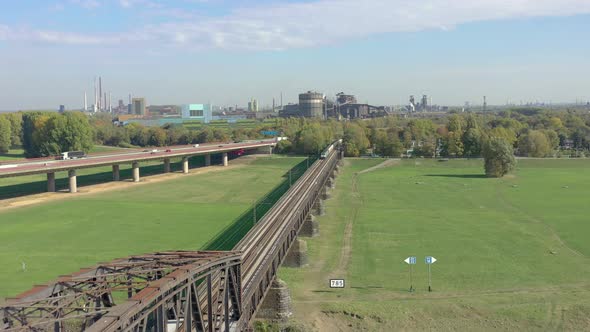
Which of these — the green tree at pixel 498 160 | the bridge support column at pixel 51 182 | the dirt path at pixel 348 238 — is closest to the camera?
the dirt path at pixel 348 238

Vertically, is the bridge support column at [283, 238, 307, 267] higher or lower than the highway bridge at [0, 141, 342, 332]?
lower

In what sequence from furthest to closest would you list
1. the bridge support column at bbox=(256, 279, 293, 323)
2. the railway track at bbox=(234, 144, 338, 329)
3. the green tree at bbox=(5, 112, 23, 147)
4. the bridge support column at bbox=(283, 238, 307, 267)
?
the green tree at bbox=(5, 112, 23, 147)
the bridge support column at bbox=(283, 238, 307, 267)
the bridge support column at bbox=(256, 279, 293, 323)
the railway track at bbox=(234, 144, 338, 329)

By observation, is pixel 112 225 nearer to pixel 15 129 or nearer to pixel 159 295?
pixel 159 295

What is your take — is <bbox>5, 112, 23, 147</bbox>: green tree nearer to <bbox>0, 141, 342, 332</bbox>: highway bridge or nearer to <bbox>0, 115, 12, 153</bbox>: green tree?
<bbox>0, 115, 12, 153</bbox>: green tree

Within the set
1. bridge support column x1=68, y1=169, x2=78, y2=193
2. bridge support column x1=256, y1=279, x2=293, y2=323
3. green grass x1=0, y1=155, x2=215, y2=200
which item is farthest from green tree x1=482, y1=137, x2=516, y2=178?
bridge support column x1=256, y1=279, x2=293, y2=323

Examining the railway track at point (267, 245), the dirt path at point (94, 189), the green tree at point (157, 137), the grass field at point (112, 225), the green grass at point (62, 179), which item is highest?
the green tree at point (157, 137)

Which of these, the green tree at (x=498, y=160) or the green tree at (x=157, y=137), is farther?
the green tree at (x=157, y=137)

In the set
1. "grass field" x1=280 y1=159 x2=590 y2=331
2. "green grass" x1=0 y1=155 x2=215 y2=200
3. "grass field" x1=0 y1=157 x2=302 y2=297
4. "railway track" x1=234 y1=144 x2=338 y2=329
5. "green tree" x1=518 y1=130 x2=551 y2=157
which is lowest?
"grass field" x1=280 y1=159 x2=590 y2=331

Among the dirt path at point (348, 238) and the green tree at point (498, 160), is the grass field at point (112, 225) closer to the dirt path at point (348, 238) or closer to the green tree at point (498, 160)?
the dirt path at point (348, 238)

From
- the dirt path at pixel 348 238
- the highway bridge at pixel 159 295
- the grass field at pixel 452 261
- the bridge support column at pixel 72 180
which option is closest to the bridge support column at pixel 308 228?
the grass field at pixel 452 261
